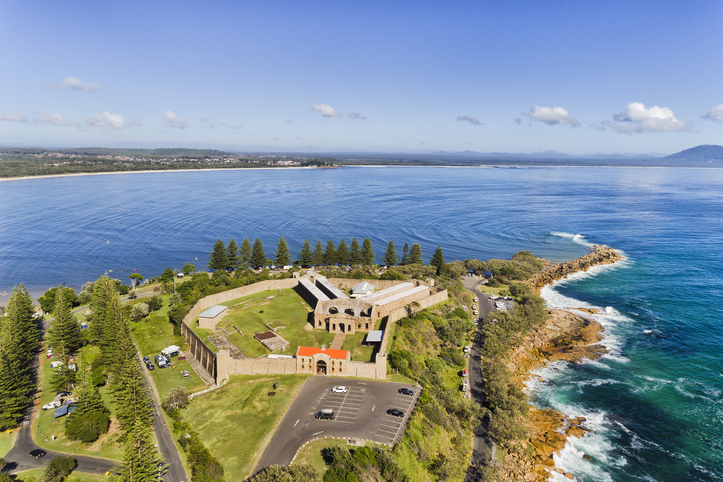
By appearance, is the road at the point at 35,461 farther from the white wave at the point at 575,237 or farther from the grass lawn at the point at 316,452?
the white wave at the point at 575,237

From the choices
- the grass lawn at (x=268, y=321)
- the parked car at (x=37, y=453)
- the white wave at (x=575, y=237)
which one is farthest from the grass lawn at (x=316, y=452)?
the white wave at (x=575, y=237)

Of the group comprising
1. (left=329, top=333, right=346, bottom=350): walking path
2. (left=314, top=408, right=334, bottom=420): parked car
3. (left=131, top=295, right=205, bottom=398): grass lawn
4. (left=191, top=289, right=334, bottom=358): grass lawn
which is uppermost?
(left=191, top=289, right=334, bottom=358): grass lawn

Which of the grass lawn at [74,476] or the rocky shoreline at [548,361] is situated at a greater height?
the grass lawn at [74,476]

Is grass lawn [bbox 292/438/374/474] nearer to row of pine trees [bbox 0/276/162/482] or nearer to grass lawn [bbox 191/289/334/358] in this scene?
row of pine trees [bbox 0/276/162/482]

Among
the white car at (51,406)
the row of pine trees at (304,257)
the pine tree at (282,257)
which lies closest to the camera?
the white car at (51,406)

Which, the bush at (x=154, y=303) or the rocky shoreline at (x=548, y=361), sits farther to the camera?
the bush at (x=154, y=303)

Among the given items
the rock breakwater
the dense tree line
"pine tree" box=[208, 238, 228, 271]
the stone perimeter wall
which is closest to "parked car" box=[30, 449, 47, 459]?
the dense tree line

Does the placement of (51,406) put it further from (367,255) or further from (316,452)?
(367,255)
